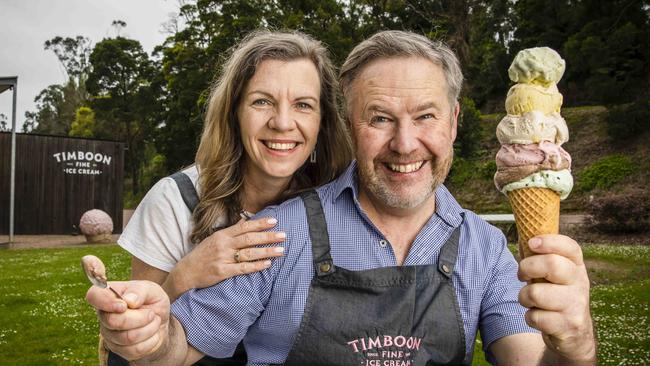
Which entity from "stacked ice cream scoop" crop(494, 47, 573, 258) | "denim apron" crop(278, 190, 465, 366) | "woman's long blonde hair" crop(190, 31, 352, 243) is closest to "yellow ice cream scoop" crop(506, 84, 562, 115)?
"stacked ice cream scoop" crop(494, 47, 573, 258)

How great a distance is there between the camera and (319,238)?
8.12 feet

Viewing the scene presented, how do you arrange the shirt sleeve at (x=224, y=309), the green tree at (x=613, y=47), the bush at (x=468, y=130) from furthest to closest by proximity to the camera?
the green tree at (x=613, y=47), the bush at (x=468, y=130), the shirt sleeve at (x=224, y=309)

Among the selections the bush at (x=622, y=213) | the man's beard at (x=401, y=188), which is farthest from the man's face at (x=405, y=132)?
the bush at (x=622, y=213)

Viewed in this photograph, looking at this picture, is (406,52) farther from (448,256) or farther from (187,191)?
(187,191)

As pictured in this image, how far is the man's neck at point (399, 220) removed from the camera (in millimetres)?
2574

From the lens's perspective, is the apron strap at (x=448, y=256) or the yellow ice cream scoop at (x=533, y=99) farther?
the apron strap at (x=448, y=256)

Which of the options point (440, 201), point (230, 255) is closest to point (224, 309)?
point (230, 255)

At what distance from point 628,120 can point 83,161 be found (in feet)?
61.1

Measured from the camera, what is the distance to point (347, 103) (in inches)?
107

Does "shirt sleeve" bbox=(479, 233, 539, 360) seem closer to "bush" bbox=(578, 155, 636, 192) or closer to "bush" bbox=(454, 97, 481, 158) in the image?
"bush" bbox=(454, 97, 481, 158)

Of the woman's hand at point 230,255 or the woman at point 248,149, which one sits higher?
the woman at point 248,149

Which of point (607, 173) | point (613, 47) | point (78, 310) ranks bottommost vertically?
point (78, 310)

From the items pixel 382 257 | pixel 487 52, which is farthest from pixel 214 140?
pixel 487 52

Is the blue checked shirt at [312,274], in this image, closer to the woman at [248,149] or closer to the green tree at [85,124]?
the woman at [248,149]
